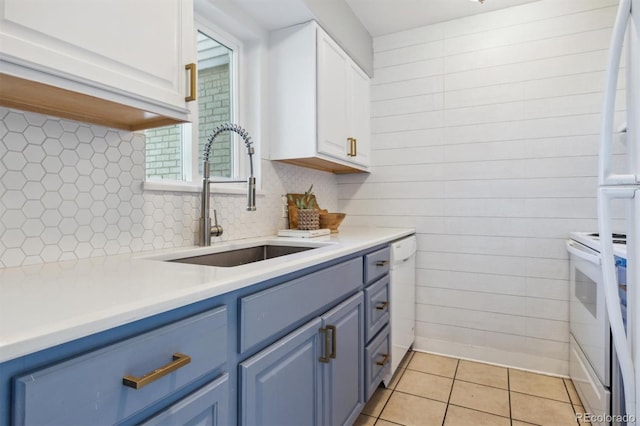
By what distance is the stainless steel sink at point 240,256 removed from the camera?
151cm

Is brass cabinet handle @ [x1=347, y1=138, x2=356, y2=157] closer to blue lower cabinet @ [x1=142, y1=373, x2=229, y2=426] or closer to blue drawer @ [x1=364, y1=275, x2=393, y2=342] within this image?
blue drawer @ [x1=364, y1=275, x2=393, y2=342]

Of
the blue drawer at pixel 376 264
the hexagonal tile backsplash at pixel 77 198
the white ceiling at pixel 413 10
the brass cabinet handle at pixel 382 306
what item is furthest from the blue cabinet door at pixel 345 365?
the white ceiling at pixel 413 10

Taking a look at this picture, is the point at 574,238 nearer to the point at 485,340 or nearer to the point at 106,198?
the point at 485,340

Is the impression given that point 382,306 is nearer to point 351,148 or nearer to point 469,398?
point 469,398

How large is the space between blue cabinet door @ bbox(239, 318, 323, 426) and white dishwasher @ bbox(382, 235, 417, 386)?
0.92 m

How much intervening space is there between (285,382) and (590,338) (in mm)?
1583

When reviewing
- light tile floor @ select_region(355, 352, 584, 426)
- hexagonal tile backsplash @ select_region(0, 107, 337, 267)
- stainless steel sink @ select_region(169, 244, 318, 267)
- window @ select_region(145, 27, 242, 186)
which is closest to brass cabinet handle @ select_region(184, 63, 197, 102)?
hexagonal tile backsplash @ select_region(0, 107, 337, 267)

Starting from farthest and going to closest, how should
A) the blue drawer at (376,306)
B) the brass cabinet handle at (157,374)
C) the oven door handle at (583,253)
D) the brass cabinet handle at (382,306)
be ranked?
1. the brass cabinet handle at (382,306)
2. the blue drawer at (376,306)
3. the oven door handle at (583,253)
4. the brass cabinet handle at (157,374)

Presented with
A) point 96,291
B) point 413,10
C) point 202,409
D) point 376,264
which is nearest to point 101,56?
point 96,291

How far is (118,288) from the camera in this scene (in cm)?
78

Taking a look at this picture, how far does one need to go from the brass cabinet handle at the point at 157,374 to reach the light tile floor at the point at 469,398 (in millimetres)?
1368

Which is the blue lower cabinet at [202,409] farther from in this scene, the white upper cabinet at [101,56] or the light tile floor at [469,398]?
the light tile floor at [469,398]

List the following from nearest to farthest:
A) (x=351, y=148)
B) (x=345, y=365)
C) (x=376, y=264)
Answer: (x=345, y=365) < (x=376, y=264) < (x=351, y=148)

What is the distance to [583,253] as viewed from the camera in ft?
5.94
